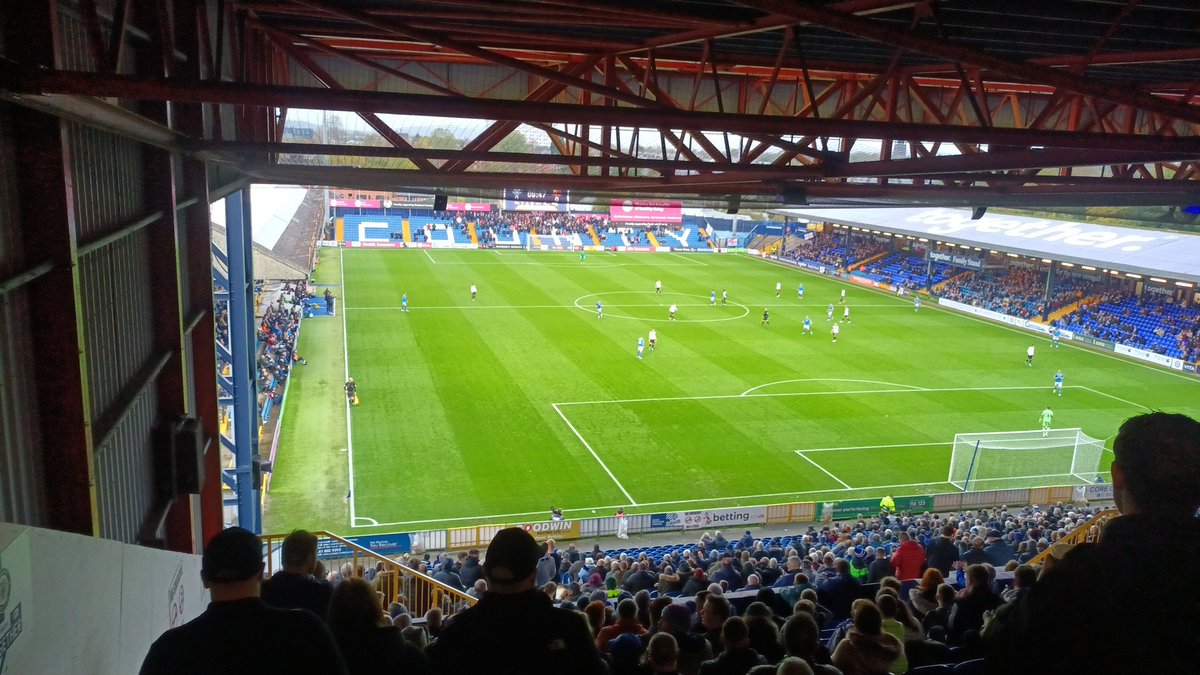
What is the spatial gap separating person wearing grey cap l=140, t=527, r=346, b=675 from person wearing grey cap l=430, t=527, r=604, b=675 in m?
0.36

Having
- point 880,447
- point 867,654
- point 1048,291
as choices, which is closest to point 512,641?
point 867,654

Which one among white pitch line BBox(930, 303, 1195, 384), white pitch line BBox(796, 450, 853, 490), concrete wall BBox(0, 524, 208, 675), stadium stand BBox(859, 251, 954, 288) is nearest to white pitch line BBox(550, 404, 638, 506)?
white pitch line BBox(796, 450, 853, 490)

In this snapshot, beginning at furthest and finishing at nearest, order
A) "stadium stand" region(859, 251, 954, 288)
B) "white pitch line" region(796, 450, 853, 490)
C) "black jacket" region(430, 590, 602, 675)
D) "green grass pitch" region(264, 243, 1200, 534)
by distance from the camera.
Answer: "stadium stand" region(859, 251, 954, 288) < "white pitch line" region(796, 450, 853, 490) < "green grass pitch" region(264, 243, 1200, 534) < "black jacket" region(430, 590, 602, 675)

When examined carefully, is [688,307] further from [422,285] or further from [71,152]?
[71,152]

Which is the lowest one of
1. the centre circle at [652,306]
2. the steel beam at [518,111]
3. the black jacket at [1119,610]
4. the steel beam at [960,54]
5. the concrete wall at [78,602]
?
the centre circle at [652,306]

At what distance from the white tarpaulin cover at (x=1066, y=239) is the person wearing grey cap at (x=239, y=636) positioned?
34999 mm

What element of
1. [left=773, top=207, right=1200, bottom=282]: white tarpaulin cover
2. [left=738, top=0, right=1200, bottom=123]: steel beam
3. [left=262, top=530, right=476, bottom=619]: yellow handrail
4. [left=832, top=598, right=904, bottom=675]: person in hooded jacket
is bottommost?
[left=262, top=530, right=476, bottom=619]: yellow handrail

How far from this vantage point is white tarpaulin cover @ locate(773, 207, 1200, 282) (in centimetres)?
4078

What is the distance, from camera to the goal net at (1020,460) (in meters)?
22.6

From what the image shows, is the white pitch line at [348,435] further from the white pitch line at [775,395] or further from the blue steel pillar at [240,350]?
the white pitch line at [775,395]

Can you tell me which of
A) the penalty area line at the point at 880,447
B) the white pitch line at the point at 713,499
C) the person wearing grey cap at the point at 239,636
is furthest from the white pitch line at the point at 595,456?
the person wearing grey cap at the point at 239,636

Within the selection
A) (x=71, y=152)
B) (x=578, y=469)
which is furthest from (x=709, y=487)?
(x=71, y=152)

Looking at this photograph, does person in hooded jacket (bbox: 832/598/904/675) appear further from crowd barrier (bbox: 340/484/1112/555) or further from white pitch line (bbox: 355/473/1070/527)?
white pitch line (bbox: 355/473/1070/527)

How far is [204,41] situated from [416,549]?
39.3 ft
